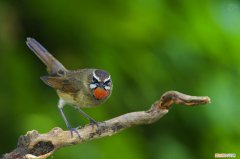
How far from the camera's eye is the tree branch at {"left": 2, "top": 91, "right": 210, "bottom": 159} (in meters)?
3.45

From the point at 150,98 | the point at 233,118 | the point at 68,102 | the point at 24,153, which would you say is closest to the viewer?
the point at 24,153

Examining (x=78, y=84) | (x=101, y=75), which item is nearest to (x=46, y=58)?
(x=78, y=84)

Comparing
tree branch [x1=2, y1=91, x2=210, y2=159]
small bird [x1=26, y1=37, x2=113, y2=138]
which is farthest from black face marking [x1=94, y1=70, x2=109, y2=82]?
tree branch [x1=2, y1=91, x2=210, y2=159]

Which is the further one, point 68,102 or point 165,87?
point 165,87

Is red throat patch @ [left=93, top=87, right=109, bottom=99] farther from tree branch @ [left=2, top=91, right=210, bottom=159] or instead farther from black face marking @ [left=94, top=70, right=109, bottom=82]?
tree branch @ [left=2, top=91, right=210, bottom=159]

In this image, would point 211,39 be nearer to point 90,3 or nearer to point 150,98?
point 150,98

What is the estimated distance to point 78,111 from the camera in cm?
528

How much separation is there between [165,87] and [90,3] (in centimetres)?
105

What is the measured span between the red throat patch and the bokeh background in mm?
939

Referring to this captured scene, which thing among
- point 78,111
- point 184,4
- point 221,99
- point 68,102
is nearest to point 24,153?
point 68,102

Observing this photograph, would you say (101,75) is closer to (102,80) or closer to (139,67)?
(102,80)

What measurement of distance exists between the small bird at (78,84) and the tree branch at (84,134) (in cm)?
55

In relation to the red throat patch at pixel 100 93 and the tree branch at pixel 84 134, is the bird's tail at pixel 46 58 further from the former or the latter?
the tree branch at pixel 84 134

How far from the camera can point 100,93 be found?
4348mm
